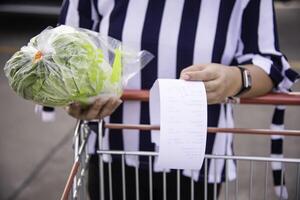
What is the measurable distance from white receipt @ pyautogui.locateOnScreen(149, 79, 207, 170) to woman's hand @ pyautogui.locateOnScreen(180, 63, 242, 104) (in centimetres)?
12

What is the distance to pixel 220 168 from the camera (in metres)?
1.60

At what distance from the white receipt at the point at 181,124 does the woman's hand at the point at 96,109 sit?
0.67 feet

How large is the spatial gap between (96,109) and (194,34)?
1.23ft

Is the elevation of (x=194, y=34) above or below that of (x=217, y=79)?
above

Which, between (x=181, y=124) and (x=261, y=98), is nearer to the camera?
(x=181, y=124)

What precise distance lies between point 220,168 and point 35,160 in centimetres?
244

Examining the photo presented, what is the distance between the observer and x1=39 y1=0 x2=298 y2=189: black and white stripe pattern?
145cm

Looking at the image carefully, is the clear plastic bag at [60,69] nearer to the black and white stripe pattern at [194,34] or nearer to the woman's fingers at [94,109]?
the woman's fingers at [94,109]

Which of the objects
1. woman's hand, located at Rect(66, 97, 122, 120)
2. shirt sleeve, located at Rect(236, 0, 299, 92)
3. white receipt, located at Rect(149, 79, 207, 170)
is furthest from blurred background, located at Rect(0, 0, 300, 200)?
white receipt, located at Rect(149, 79, 207, 170)

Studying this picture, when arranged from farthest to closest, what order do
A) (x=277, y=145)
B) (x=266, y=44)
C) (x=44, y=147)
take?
(x=44, y=147)
(x=277, y=145)
(x=266, y=44)

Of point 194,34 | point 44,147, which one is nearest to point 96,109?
point 194,34

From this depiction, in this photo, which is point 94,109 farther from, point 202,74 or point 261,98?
point 261,98

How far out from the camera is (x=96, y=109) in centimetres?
130

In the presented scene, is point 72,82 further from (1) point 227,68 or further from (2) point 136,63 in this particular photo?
(1) point 227,68
